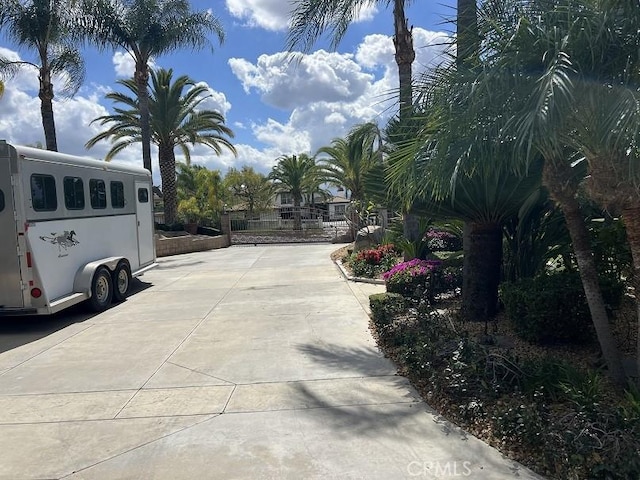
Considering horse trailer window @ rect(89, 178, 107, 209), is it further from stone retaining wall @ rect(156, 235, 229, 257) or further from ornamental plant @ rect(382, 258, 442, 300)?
stone retaining wall @ rect(156, 235, 229, 257)

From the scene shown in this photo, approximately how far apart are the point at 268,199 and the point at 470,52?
39.5 m

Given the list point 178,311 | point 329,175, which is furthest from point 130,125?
point 178,311

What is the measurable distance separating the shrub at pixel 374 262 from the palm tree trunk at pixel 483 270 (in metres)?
5.16

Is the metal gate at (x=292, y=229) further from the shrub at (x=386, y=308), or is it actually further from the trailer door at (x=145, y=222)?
the shrub at (x=386, y=308)

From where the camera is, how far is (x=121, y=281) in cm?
1038

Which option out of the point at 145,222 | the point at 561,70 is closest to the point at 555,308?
the point at 561,70

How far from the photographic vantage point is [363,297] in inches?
379

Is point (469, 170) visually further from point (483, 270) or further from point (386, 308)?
point (386, 308)

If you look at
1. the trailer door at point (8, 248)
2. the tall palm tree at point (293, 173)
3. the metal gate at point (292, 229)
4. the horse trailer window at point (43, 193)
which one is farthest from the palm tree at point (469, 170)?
the tall palm tree at point (293, 173)

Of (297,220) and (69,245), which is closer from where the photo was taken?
(69,245)

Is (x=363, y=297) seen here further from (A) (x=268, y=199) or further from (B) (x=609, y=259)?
(A) (x=268, y=199)

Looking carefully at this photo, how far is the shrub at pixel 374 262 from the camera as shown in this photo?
12059 millimetres

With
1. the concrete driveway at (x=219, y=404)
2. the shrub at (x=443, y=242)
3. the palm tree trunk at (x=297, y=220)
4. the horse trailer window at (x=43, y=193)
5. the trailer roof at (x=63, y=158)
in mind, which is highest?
the trailer roof at (x=63, y=158)

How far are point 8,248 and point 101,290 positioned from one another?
2.23 meters
